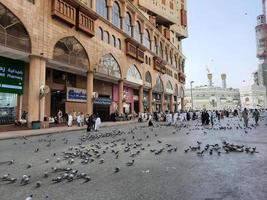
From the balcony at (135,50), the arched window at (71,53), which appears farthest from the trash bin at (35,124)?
the balcony at (135,50)

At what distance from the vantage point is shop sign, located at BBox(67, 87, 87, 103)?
32.3 metres

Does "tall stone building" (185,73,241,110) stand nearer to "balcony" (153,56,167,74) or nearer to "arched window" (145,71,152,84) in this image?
"balcony" (153,56,167,74)

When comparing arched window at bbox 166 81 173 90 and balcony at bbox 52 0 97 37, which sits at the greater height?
balcony at bbox 52 0 97 37

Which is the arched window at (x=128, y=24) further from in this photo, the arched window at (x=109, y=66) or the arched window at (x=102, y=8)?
the arched window at (x=109, y=66)

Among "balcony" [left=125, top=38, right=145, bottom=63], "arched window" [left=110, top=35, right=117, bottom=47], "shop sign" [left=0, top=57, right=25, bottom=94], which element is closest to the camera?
"shop sign" [left=0, top=57, right=25, bottom=94]

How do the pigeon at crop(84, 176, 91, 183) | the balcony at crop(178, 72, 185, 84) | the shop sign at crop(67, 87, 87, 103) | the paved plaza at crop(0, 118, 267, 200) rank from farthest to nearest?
the balcony at crop(178, 72, 185, 84) < the shop sign at crop(67, 87, 87, 103) < the pigeon at crop(84, 176, 91, 183) < the paved plaza at crop(0, 118, 267, 200)

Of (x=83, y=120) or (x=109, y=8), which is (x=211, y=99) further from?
(x=83, y=120)

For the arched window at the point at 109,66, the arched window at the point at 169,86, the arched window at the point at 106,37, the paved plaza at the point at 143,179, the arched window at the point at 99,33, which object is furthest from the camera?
the arched window at the point at 169,86

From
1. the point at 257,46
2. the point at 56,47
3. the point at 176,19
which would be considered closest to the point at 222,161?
the point at 56,47

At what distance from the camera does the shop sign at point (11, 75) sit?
23.1 metres

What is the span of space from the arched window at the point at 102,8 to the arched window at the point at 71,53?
26.0ft

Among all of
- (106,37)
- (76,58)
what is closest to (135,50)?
(106,37)

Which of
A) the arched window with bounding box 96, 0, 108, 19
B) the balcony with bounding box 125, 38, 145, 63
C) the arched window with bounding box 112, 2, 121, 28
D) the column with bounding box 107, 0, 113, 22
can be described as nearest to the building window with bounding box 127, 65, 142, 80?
the balcony with bounding box 125, 38, 145, 63

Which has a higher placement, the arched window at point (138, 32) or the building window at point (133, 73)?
the arched window at point (138, 32)
